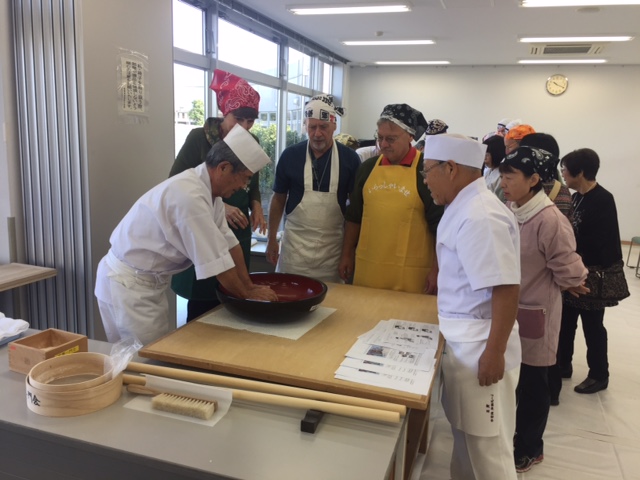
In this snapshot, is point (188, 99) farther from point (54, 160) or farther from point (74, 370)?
point (74, 370)

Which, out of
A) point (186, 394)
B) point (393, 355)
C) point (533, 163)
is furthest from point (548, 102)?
point (186, 394)

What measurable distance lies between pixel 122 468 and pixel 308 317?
2.59ft

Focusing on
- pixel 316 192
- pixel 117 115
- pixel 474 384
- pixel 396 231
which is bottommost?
pixel 474 384

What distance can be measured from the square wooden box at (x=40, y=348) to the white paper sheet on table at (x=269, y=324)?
0.40 metres

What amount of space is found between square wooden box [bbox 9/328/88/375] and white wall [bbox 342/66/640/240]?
26.5ft

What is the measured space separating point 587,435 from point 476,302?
167 cm

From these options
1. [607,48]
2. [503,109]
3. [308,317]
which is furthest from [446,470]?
[503,109]

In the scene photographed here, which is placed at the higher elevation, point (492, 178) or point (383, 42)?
point (383, 42)

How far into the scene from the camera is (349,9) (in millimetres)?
4859

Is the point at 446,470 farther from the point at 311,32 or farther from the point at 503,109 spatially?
the point at 503,109

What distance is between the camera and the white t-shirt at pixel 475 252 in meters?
1.38

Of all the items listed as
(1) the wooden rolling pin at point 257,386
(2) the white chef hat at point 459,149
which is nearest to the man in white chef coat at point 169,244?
(1) the wooden rolling pin at point 257,386

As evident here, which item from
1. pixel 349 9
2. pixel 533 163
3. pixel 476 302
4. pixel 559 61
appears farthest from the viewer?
pixel 559 61

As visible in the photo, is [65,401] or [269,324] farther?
[269,324]
